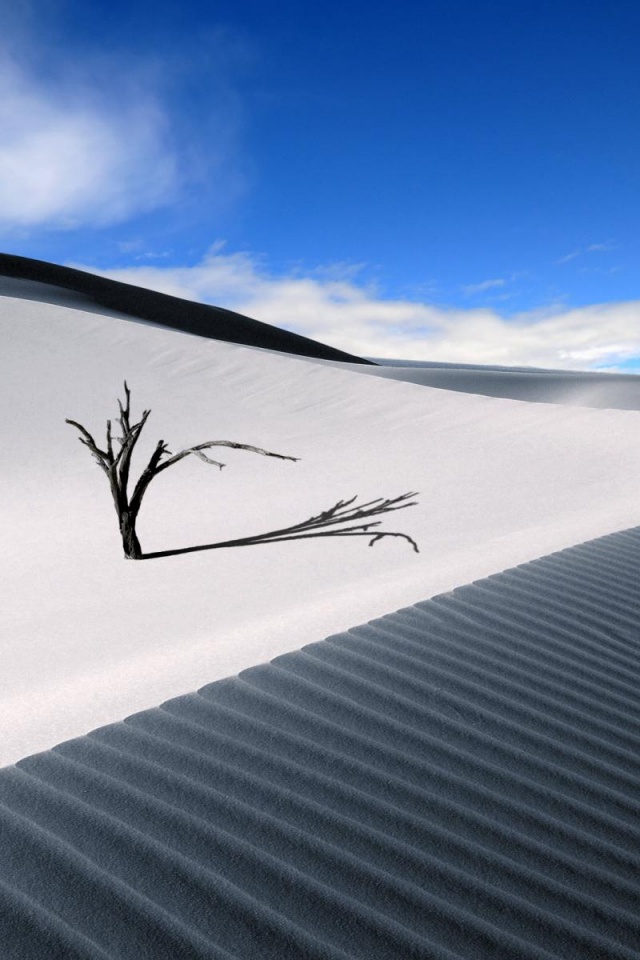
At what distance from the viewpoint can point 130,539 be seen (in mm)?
6000

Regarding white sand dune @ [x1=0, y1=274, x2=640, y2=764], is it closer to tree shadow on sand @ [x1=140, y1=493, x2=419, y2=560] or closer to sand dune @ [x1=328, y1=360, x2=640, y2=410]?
tree shadow on sand @ [x1=140, y1=493, x2=419, y2=560]

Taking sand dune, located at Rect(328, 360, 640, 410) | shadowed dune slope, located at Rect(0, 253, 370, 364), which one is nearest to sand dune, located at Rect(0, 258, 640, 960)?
sand dune, located at Rect(328, 360, 640, 410)

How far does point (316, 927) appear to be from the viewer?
4.66ft

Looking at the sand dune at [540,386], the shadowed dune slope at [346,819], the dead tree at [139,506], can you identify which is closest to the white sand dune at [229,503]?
the dead tree at [139,506]

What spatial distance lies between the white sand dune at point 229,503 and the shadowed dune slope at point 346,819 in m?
0.57

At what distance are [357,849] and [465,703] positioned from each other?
0.79 metres

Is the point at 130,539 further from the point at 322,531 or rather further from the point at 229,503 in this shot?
the point at 229,503

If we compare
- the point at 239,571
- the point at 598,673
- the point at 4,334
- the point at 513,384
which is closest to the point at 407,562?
the point at 239,571

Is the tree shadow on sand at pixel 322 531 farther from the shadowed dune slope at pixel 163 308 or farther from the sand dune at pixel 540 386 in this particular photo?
the shadowed dune slope at pixel 163 308

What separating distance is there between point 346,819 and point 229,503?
618 centimetres

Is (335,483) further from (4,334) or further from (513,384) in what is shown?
(513,384)

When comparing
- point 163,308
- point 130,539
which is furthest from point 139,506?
point 163,308

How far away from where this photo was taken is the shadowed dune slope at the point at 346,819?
141cm

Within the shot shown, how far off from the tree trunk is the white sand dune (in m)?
0.18
